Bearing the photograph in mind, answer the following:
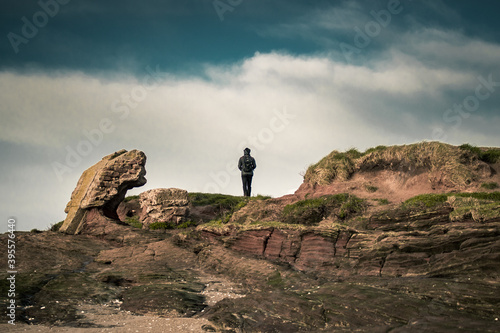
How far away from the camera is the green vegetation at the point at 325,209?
16.1m

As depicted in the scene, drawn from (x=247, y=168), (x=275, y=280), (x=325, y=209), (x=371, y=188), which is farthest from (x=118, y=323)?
(x=247, y=168)

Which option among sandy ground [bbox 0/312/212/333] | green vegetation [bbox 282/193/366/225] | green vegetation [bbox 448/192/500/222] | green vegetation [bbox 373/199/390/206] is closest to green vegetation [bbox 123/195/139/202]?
green vegetation [bbox 282/193/366/225]

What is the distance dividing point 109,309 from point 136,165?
512 inches

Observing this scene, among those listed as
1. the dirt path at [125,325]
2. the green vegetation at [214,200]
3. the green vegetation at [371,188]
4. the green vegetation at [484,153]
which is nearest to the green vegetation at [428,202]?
the green vegetation at [371,188]

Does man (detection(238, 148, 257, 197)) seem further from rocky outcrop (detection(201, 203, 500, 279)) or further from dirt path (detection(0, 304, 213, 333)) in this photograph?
dirt path (detection(0, 304, 213, 333))

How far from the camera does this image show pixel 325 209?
17.0 meters

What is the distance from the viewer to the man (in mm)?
27562

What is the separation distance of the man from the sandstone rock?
552 centimetres

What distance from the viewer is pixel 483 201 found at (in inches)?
496

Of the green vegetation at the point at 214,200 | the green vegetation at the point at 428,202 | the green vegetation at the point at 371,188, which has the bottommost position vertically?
the green vegetation at the point at 428,202

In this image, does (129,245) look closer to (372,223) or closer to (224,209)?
(224,209)

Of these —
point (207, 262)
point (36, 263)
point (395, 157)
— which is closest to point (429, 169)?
point (395, 157)

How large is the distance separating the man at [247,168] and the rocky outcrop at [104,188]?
289 inches

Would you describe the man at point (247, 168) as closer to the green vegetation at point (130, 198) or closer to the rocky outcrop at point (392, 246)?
the green vegetation at point (130, 198)
